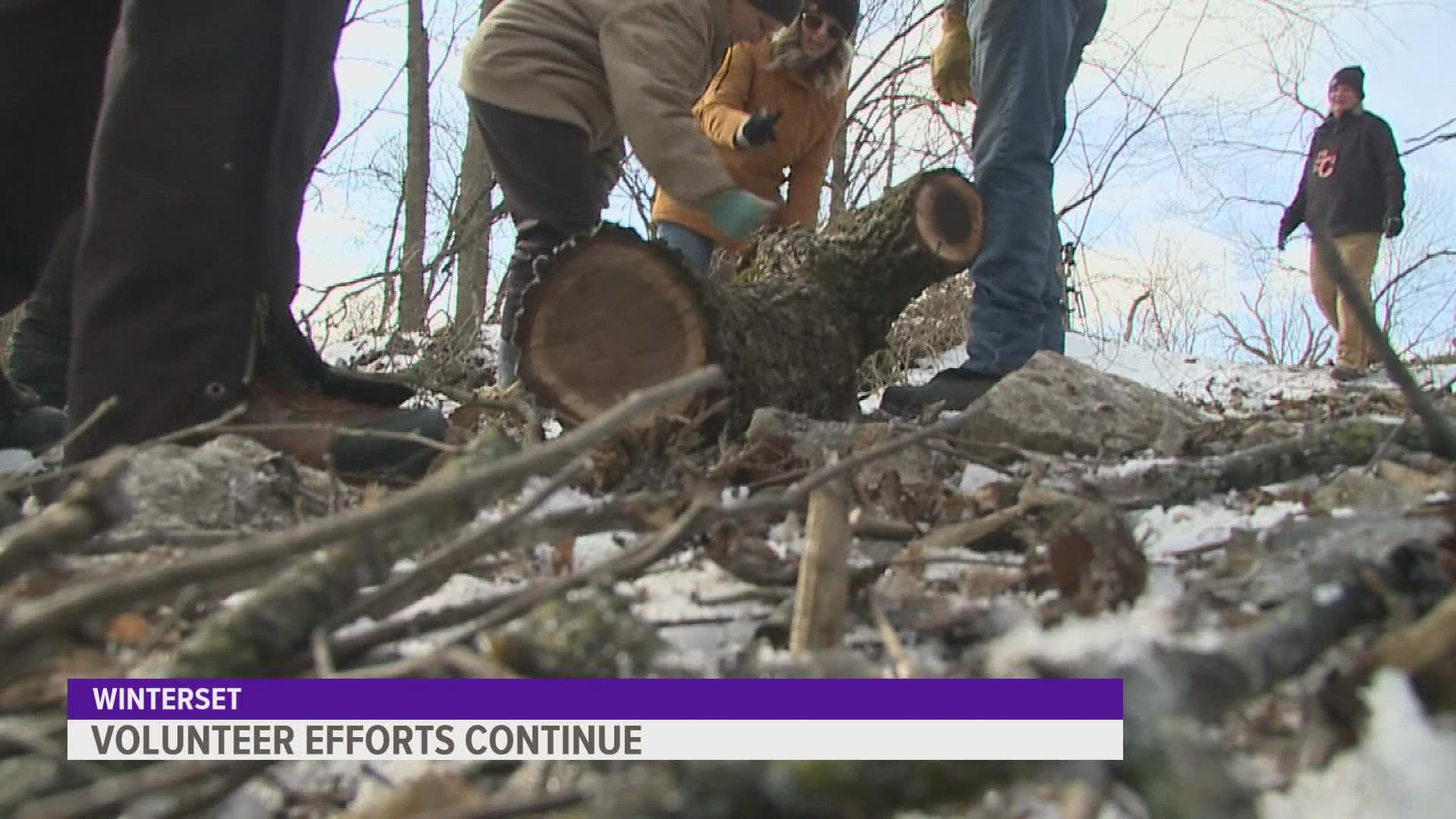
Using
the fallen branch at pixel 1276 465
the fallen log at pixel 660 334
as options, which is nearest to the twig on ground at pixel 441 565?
the fallen branch at pixel 1276 465

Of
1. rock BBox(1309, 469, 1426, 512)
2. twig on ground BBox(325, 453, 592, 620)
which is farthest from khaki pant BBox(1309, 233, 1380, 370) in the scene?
twig on ground BBox(325, 453, 592, 620)

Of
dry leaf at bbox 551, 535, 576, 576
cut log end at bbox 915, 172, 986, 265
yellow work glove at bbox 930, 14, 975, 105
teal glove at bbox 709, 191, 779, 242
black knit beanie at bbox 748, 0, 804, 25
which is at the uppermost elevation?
yellow work glove at bbox 930, 14, 975, 105

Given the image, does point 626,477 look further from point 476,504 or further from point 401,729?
point 401,729

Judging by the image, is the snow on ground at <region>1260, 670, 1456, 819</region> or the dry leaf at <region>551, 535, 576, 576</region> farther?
the dry leaf at <region>551, 535, 576, 576</region>

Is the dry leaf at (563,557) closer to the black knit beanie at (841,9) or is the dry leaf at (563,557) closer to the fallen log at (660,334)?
the fallen log at (660,334)

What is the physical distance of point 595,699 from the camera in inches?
20.5

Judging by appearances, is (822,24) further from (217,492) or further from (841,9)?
(217,492)

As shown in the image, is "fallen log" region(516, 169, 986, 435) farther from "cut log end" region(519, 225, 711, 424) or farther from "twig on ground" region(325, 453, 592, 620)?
"twig on ground" region(325, 453, 592, 620)

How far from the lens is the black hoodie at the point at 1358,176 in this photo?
6973mm

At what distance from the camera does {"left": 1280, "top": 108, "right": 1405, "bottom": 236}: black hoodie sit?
6.97 metres

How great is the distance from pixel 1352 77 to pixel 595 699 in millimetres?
8660

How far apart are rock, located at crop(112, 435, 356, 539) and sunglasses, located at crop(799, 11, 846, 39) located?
9.49 ft

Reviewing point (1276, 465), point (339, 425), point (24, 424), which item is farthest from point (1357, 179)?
point (24, 424)

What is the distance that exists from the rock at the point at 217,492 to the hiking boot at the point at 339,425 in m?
0.16
